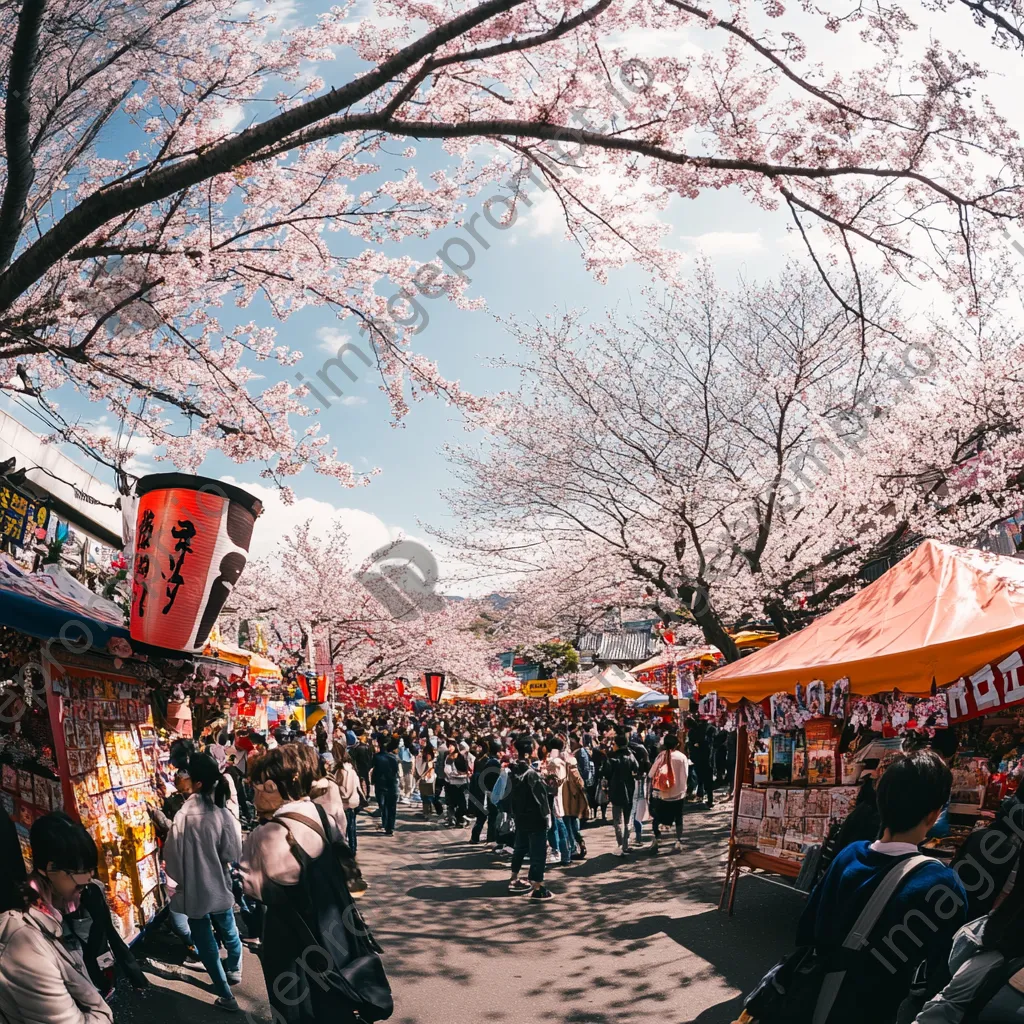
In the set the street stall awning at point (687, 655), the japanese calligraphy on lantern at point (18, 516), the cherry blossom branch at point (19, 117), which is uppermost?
the cherry blossom branch at point (19, 117)

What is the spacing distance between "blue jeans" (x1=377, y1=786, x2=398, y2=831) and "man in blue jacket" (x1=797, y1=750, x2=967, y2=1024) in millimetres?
12066

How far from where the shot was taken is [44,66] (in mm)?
6059

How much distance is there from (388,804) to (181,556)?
9.72 meters

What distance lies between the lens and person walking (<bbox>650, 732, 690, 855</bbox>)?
459 inches

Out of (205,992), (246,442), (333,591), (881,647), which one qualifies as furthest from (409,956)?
(333,591)

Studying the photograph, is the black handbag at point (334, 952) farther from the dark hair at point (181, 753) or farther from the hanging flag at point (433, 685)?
the hanging flag at point (433, 685)

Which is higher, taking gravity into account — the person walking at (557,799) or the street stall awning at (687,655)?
the street stall awning at (687,655)

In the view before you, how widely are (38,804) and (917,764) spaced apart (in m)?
5.20

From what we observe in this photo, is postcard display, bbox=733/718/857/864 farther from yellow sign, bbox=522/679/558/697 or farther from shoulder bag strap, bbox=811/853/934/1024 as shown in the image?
yellow sign, bbox=522/679/558/697

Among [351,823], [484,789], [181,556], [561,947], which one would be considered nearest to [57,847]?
[181,556]

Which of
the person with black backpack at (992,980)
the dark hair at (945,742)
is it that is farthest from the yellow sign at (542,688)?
the person with black backpack at (992,980)

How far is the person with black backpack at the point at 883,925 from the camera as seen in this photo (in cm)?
260

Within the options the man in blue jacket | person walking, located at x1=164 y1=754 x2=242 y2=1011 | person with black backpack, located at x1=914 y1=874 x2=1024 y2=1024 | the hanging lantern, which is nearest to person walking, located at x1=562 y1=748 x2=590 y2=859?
person walking, located at x1=164 y1=754 x2=242 y2=1011

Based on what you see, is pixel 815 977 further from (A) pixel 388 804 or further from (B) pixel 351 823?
(A) pixel 388 804
